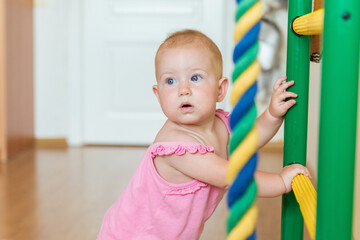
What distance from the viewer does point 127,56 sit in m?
3.55

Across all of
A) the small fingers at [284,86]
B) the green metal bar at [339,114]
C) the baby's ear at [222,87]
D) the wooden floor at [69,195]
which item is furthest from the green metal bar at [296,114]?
the wooden floor at [69,195]

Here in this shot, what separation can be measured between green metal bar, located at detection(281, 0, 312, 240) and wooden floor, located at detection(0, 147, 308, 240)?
668 mm

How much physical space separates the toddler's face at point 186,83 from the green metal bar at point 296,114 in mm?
154

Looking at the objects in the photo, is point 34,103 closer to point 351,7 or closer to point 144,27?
point 144,27

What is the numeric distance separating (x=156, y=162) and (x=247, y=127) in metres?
0.53

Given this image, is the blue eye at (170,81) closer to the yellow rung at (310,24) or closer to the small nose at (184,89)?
the small nose at (184,89)

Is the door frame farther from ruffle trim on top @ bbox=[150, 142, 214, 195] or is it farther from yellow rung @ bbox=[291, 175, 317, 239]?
yellow rung @ bbox=[291, 175, 317, 239]

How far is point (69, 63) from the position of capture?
359 centimetres

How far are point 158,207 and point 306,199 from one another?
36 centimetres

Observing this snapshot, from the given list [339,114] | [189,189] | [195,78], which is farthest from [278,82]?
[339,114]

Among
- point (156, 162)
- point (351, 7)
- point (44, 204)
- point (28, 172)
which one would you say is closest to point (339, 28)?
point (351, 7)

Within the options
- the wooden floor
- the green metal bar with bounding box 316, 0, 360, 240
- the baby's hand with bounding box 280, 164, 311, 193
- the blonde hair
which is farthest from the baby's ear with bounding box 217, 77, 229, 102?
the wooden floor

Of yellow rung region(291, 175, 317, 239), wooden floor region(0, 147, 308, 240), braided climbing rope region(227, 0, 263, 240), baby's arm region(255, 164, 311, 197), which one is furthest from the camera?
wooden floor region(0, 147, 308, 240)

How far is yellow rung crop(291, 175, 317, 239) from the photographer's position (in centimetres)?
74
